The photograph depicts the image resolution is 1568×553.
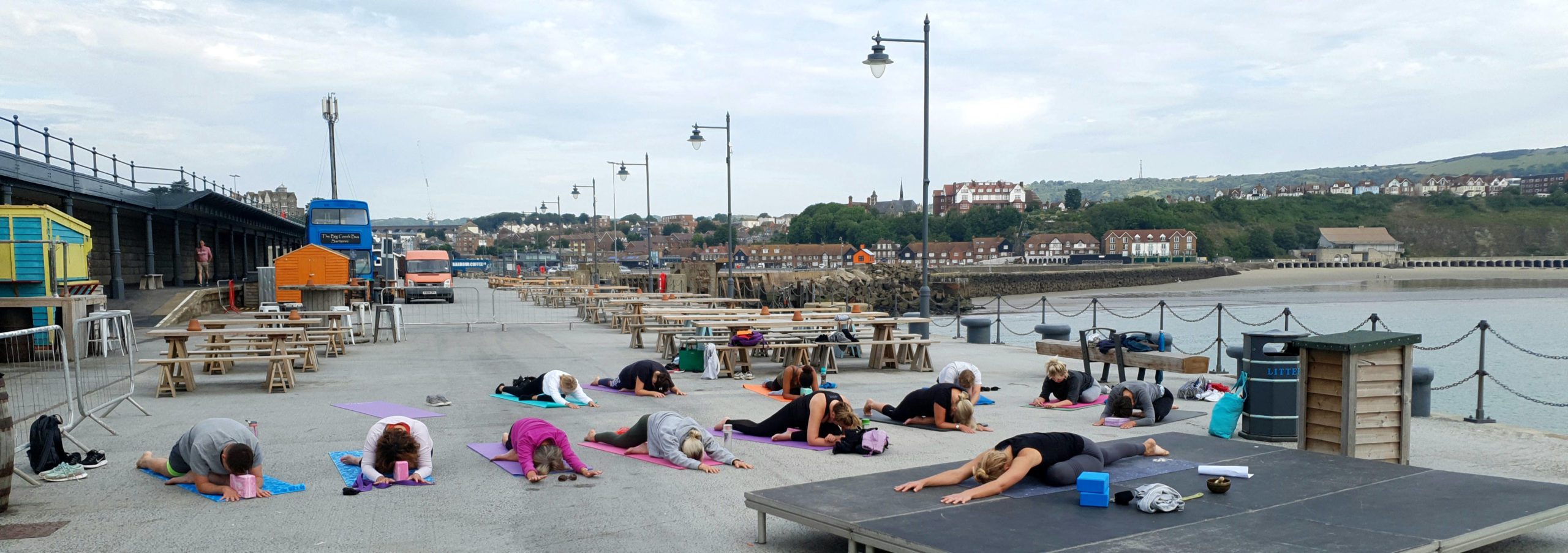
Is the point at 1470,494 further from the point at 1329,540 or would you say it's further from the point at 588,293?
the point at 588,293

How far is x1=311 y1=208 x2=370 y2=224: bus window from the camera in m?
35.3

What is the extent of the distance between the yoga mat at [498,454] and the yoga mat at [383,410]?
2073 mm

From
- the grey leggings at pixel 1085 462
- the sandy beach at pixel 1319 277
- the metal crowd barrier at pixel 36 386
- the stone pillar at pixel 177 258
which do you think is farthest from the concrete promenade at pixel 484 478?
the sandy beach at pixel 1319 277

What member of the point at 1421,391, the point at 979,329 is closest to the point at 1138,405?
the point at 1421,391

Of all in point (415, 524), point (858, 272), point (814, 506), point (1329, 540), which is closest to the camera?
point (1329, 540)

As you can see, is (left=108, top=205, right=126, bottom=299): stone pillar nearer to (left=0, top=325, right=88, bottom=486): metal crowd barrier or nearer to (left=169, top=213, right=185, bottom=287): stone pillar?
(left=169, top=213, right=185, bottom=287): stone pillar

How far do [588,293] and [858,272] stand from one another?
35841mm

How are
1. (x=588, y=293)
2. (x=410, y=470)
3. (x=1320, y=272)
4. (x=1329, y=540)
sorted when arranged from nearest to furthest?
(x=1329, y=540) → (x=410, y=470) → (x=588, y=293) → (x=1320, y=272)

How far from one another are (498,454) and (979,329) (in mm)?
15308

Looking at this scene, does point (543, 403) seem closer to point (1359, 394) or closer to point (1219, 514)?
point (1219, 514)

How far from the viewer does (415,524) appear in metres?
6.66

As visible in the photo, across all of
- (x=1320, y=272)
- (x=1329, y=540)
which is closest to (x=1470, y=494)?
(x=1329, y=540)

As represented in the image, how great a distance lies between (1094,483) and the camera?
20.6 feet

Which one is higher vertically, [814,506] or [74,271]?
[74,271]
